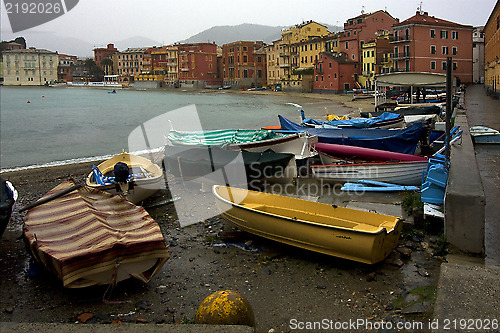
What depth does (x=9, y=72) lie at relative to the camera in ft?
531

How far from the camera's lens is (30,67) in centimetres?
16112

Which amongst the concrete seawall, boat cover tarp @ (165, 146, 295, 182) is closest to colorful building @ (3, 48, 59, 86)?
boat cover tarp @ (165, 146, 295, 182)

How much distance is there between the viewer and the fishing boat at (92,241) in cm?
674

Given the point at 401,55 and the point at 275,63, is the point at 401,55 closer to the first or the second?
the point at 401,55

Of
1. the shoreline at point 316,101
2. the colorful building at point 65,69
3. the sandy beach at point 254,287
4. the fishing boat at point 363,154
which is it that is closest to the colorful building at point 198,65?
the shoreline at point 316,101

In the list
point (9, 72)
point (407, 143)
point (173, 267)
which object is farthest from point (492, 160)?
point (9, 72)

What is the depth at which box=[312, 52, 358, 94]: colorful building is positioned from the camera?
72.6m

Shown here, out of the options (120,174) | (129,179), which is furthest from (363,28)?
(120,174)

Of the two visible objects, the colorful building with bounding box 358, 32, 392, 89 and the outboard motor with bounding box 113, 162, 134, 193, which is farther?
the colorful building with bounding box 358, 32, 392, 89

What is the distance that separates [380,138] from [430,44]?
1858 inches

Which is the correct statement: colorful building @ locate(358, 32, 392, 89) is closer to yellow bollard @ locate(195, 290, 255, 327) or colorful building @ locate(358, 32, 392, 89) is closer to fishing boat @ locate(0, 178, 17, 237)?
fishing boat @ locate(0, 178, 17, 237)

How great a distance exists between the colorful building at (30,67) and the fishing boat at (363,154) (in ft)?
546

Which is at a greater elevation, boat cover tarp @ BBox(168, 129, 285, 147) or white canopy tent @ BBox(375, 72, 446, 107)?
white canopy tent @ BBox(375, 72, 446, 107)

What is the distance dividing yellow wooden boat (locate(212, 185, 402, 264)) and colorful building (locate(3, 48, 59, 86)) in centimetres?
17040
